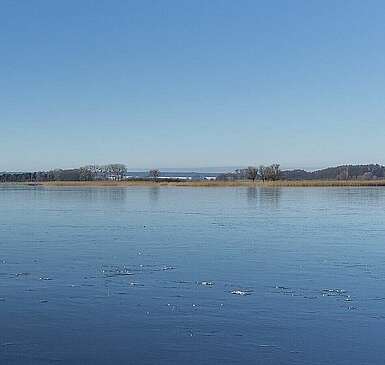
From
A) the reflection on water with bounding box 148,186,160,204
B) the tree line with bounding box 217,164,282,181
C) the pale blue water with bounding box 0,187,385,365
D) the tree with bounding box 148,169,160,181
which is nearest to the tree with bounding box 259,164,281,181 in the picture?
the tree line with bounding box 217,164,282,181

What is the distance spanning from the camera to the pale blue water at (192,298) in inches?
211

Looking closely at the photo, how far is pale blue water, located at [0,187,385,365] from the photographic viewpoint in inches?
211

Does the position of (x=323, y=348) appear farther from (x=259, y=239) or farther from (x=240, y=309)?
(x=259, y=239)

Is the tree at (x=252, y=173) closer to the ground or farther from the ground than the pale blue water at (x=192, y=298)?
farther from the ground

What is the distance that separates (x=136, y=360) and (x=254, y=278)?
12.7 ft

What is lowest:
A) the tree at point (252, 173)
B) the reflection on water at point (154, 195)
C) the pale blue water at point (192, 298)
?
the pale blue water at point (192, 298)

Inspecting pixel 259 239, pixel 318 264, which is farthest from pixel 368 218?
pixel 318 264

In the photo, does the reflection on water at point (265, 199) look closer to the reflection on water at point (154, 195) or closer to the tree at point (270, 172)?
the reflection on water at point (154, 195)

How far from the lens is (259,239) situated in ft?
43.7

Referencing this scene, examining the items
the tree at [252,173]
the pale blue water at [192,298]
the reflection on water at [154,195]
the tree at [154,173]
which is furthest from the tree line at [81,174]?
the pale blue water at [192,298]

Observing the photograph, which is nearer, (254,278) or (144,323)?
(144,323)

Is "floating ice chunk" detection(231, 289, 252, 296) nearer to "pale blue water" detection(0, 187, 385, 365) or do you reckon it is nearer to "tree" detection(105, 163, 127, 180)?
"pale blue water" detection(0, 187, 385, 365)

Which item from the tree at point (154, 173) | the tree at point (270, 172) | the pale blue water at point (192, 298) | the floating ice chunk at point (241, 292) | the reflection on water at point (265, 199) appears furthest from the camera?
the tree at point (154, 173)

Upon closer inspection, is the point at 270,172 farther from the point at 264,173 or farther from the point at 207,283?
the point at 207,283
